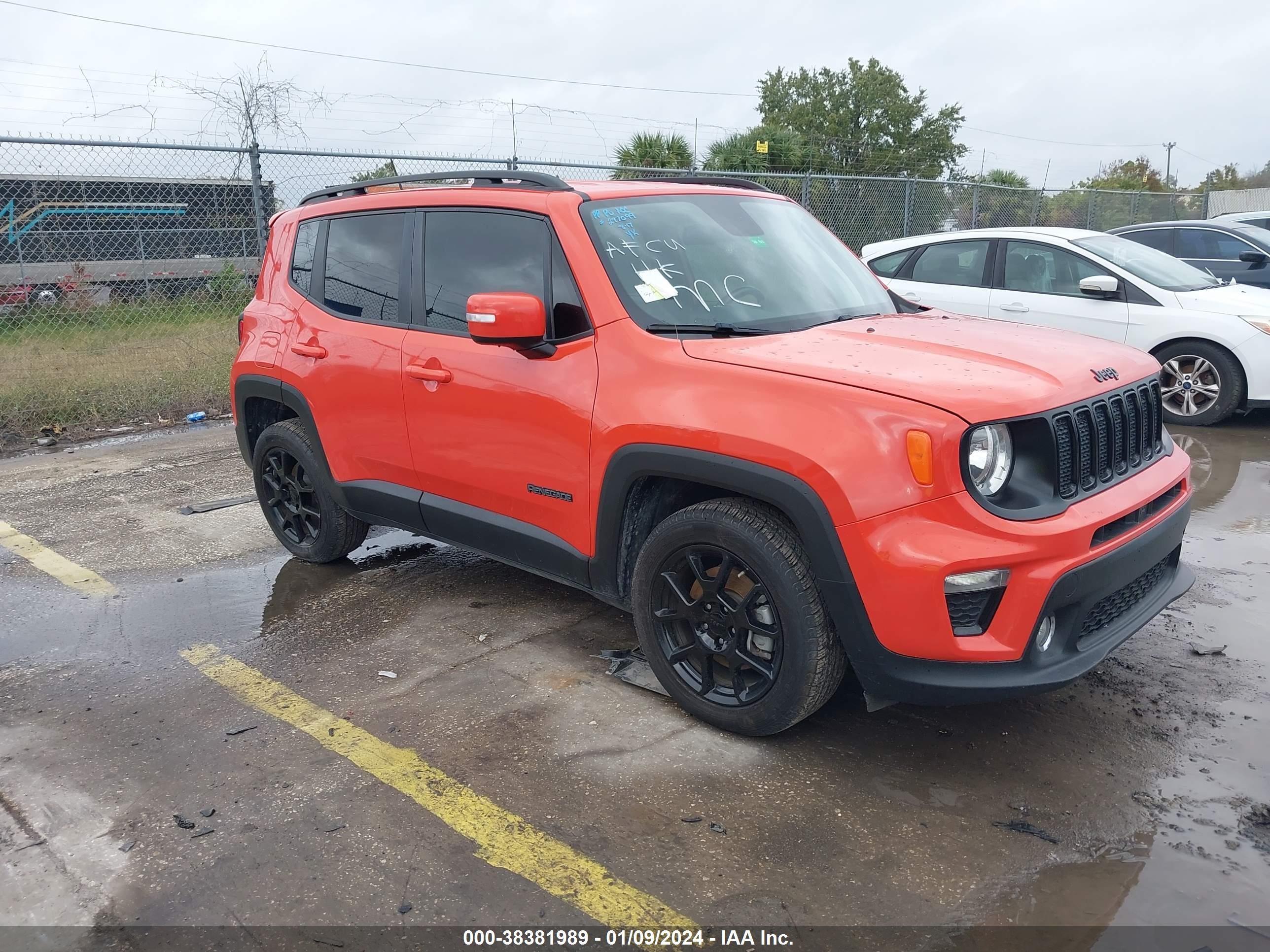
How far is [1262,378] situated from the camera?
7582mm

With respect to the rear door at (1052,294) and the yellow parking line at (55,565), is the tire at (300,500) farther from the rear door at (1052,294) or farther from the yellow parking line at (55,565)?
the rear door at (1052,294)

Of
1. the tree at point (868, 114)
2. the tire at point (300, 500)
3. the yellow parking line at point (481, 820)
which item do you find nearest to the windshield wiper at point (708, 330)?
the yellow parking line at point (481, 820)

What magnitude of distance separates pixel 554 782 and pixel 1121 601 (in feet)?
6.27

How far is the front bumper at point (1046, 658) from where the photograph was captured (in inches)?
112

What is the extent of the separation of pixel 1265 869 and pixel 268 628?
151 inches

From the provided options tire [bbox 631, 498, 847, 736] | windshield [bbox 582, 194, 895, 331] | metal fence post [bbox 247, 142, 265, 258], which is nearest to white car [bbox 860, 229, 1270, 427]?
windshield [bbox 582, 194, 895, 331]

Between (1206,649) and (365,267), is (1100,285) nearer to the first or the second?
(1206,649)

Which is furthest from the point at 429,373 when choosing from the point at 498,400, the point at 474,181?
the point at 474,181

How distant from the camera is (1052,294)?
26.2 ft

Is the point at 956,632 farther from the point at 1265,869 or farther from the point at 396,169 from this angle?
the point at 396,169

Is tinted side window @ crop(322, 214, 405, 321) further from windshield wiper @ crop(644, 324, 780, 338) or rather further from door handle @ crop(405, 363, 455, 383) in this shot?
windshield wiper @ crop(644, 324, 780, 338)

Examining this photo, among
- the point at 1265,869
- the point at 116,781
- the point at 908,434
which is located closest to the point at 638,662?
the point at 908,434

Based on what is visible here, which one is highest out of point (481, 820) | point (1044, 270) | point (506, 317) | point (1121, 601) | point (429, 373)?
point (1044, 270)

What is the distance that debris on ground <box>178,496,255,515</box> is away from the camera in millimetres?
6328
